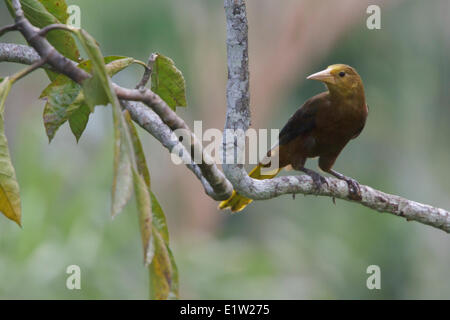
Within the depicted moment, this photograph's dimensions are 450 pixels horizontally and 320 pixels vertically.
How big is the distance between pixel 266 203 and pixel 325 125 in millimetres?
8117

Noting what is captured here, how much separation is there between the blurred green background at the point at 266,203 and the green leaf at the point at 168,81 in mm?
3717

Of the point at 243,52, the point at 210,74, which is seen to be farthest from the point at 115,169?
the point at 210,74

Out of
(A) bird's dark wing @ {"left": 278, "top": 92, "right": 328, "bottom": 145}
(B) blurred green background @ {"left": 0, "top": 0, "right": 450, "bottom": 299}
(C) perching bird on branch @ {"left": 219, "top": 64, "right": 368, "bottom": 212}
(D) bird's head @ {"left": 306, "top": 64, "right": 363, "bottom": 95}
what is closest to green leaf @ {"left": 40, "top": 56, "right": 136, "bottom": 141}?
(C) perching bird on branch @ {"left": 219, "top": 64, "right": 368, "bottom": 212}

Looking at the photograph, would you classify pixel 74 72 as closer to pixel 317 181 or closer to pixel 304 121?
pixel 317 181

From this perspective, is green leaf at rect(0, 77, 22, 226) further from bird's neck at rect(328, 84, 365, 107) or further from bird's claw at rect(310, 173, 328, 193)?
bird's neck at rect(328, 84, 365, 107)

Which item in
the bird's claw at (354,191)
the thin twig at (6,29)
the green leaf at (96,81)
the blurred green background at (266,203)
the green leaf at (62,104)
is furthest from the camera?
the blurred green background at (266,203)

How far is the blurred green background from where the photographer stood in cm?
583

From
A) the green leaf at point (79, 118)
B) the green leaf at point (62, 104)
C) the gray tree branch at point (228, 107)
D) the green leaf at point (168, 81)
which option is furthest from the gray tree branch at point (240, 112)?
the green leaf at point (79, 118)

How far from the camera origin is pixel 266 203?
11.8 m

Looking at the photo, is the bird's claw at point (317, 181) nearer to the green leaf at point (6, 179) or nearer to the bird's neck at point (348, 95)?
the bird's neck at point (348, 95)

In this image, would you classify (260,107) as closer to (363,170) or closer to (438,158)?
(363,170)

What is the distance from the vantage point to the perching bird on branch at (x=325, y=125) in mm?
3650

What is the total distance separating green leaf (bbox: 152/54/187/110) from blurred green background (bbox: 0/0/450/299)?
146 inches

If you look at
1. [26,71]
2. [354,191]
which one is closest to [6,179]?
[26,71]
